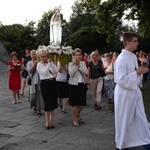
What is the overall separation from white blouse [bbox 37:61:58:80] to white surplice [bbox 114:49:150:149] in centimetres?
293

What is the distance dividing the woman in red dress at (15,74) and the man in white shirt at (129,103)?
7568mm

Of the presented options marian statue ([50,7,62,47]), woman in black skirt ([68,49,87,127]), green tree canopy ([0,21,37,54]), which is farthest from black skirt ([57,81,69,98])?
green tree canopy ([0,21,37,54])

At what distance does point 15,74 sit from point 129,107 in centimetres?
815

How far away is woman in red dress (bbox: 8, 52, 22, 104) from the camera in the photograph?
1378cm

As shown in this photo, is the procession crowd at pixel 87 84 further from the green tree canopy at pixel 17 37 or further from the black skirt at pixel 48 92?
the green tree canopy at pixel 17 37

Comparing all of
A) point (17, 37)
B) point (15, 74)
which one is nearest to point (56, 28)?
point (15, 74)

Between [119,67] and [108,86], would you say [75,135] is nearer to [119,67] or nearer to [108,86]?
[119,67]

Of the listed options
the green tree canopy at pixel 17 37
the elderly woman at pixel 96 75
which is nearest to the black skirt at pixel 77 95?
the elderly woman at pixel 96 75

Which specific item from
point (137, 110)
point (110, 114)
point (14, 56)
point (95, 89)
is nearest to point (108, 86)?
point (95, 89)

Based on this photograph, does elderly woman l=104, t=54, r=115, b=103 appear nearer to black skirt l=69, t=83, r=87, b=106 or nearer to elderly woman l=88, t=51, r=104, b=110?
elderly woman l=88, t=51, r=104, b=110

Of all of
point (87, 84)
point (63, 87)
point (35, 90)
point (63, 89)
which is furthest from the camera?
point (63, 87)

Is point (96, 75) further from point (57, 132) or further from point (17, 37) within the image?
point (17, 37)

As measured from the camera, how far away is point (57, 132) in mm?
8945

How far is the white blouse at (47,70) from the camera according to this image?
9289mm
